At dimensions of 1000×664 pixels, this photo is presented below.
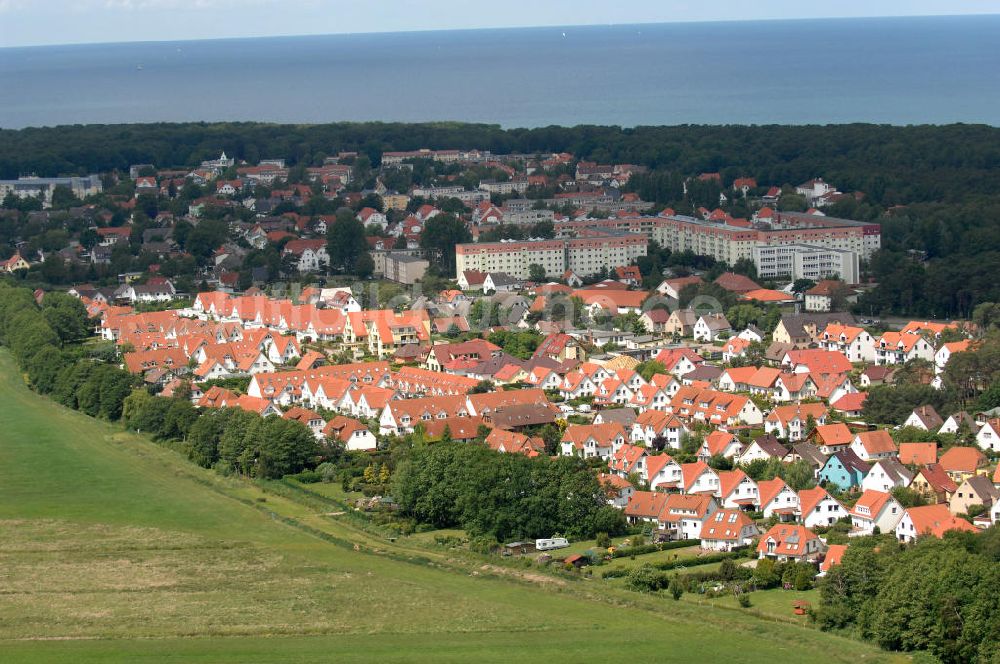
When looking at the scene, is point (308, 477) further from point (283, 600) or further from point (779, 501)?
point (779, 501)

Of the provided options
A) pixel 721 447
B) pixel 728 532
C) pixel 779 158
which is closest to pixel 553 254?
pixel 779 158

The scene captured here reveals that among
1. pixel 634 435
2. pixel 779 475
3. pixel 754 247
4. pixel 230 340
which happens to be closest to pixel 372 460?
pixel 634 435

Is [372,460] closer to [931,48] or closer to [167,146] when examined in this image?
[167,146]

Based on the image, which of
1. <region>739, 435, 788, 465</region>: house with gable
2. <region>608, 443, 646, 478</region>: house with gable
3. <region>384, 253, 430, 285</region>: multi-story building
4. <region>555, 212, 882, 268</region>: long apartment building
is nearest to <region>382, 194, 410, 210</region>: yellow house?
<region>555, 212, 882, 268</region>: long apartment building

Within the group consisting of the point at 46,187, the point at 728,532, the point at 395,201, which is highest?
the point at 46,187

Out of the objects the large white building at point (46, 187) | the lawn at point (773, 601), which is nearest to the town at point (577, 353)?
the lawn at point (773, 601)

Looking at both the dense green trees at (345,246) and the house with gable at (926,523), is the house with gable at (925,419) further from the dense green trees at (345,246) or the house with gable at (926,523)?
the dense green trees at (345,246)

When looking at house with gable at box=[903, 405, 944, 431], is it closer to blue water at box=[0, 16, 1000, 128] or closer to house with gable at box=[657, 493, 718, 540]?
house with gable at box=[657, 493, 718, 540]
